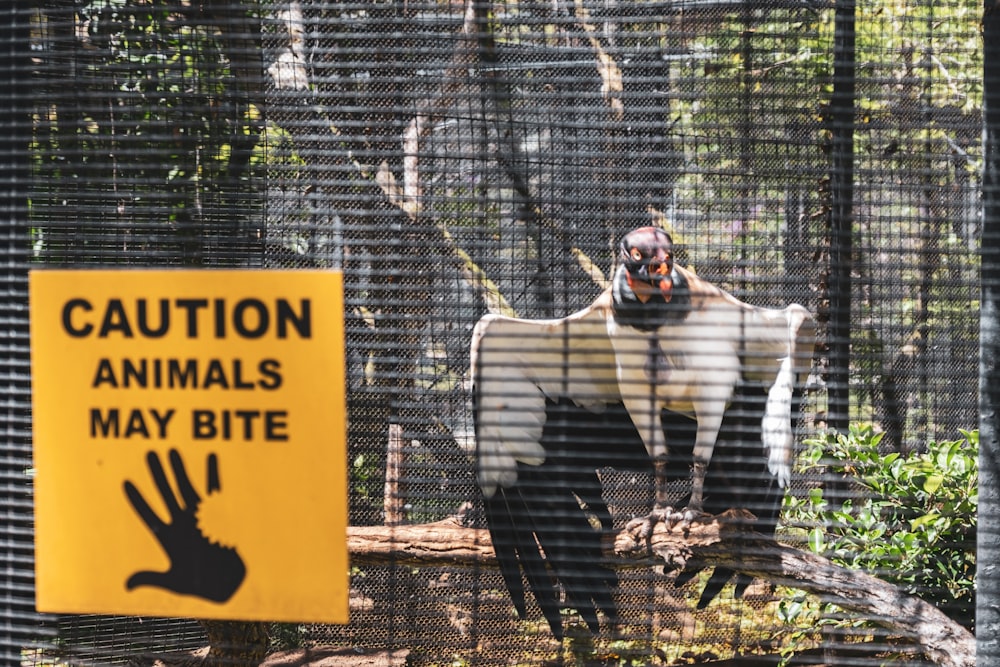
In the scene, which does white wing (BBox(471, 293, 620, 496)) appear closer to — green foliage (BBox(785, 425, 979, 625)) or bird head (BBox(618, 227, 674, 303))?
bird head (BBox(618, 227, 674, 303))

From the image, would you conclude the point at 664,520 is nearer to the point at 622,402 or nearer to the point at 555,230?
the point at 622,402

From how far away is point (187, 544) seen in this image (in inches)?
34.7

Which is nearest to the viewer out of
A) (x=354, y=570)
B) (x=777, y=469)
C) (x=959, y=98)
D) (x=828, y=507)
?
(x=828, y=507)

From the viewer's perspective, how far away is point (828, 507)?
1.34 m

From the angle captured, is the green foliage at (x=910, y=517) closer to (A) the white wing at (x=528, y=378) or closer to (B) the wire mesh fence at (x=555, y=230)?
(B) the wire mesh fence at (x=555, y=230)

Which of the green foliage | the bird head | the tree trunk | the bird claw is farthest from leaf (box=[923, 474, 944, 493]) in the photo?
the tree trunk

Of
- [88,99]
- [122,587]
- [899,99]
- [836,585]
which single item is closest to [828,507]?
[836,585]

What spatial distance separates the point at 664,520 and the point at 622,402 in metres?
0.24

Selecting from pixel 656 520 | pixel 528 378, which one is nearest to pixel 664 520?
pixel 656 520

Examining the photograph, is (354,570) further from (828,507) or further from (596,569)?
(828,507)

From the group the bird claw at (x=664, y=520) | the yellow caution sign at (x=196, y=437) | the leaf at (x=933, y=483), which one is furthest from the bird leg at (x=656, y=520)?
the yellow caution sign at (x=196, y=437)

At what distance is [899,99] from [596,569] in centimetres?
89

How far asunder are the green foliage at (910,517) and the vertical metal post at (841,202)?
0.26 feet

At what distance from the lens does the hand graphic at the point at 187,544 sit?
875mm
